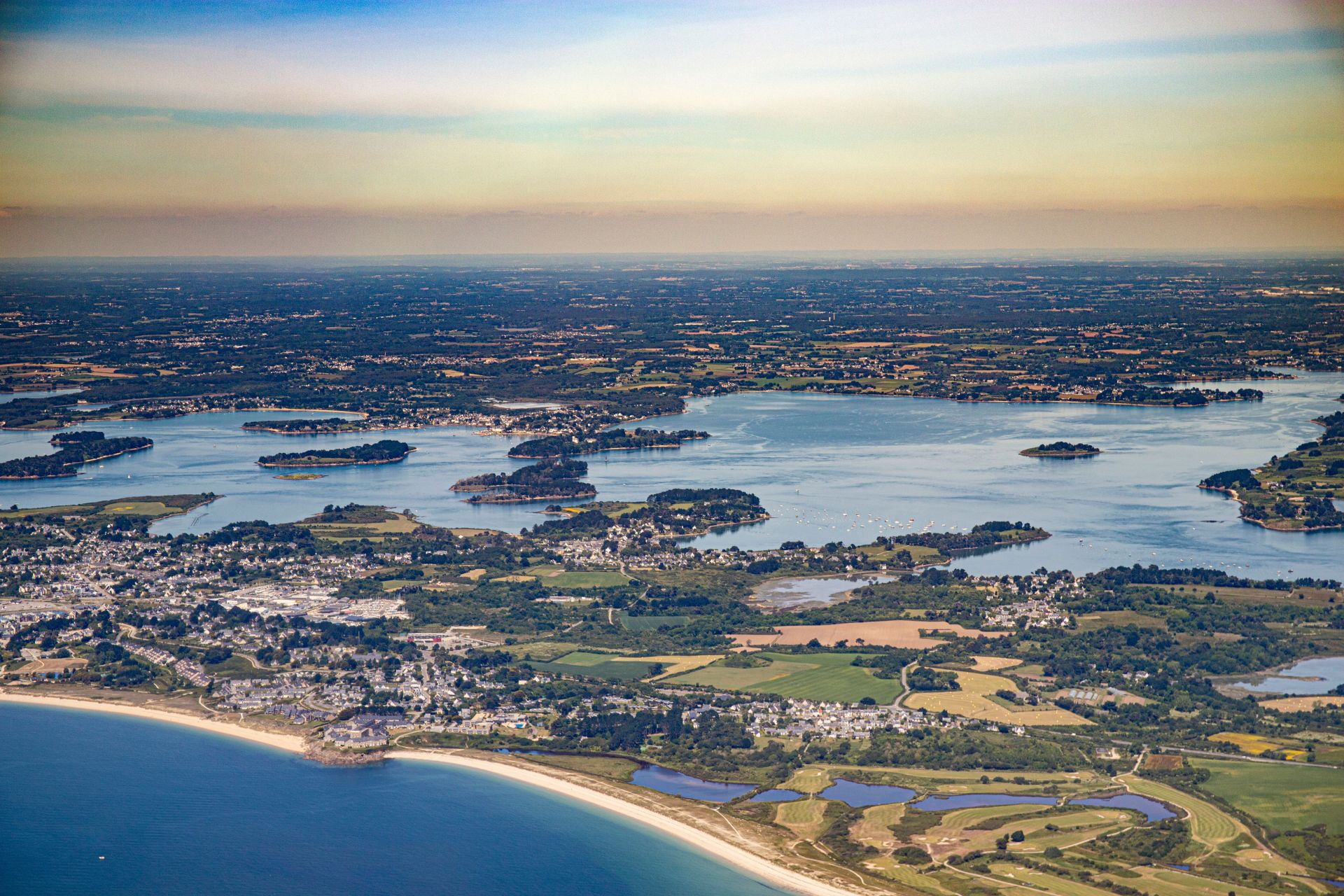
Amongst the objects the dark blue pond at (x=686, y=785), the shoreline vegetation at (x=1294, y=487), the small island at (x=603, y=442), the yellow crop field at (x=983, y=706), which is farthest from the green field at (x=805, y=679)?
the small island at (x=603, y=442)

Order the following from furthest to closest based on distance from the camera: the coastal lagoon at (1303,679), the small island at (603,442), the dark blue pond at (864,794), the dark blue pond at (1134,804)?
the small island at (603,442), the coastal lagoon at (1303,679), the dark blue pond at (864,794), the dark blue pond at (1134,804)

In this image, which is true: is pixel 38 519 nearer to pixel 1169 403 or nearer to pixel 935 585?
pixel 935 585

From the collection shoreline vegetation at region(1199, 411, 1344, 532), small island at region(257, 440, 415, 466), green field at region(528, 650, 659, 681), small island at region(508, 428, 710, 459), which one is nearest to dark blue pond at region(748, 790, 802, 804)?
green field at region(528, 650, 659, 681)

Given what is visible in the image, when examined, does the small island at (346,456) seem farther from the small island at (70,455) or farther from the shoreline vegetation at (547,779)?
the shoreline vegetation at (547,779)

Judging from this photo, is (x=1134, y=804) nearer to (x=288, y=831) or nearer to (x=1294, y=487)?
(x=288, y=831)

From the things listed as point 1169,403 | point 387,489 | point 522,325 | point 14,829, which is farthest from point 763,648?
point 522,325

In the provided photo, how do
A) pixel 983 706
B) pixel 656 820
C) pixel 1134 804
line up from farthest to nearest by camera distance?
pixel 983 706
pixel 656 820
pixel 1134 804

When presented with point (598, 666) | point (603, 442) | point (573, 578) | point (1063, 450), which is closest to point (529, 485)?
point (603, 442)
